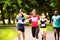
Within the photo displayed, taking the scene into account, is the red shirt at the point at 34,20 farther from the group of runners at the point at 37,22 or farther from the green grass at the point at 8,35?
the green grass at the point at 8,35

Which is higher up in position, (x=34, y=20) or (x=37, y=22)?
(x=34, y=20)

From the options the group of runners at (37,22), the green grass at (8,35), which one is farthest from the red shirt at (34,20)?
the green grass at (8,35)

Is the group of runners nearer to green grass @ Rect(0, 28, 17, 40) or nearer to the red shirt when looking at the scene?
the red shirt

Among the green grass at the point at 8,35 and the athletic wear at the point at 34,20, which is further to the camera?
the green grass at the point at 8,35

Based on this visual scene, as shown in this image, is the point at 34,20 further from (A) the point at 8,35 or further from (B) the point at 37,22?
(A) the point at 8,35

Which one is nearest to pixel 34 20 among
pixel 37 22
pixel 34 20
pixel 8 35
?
pixel 34 20

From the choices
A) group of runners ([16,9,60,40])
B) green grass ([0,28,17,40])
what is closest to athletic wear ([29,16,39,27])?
group of runners ([16,9,60,40])

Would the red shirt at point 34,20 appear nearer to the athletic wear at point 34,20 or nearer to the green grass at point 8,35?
the athletic wear at point 34,20

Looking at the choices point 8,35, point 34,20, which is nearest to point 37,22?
point 34,20

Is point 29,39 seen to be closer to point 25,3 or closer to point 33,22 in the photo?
point 33,22

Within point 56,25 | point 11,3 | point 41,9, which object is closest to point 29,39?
point 56,25

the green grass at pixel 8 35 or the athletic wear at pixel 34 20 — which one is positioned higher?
the athletic wear at pixel 34 20

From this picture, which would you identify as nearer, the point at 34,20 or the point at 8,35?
the point at 34,20

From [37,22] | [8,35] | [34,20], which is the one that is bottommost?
[8,35]
